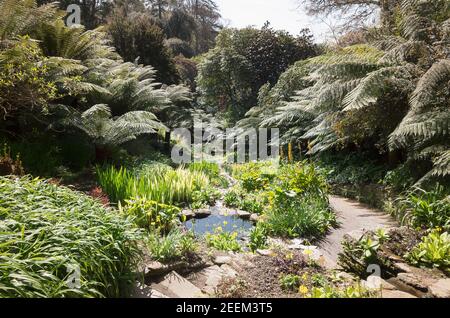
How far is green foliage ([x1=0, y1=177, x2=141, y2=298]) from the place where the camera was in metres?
1.80

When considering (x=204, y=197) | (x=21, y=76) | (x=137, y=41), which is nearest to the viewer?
(x=21, y=76)

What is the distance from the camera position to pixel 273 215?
12.3 ft

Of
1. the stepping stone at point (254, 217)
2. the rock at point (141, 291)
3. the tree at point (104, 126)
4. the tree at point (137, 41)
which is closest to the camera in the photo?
the rock at point (141, 291)

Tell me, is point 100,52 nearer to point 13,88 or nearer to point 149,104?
point 149,104

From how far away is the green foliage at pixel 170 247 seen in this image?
8.76 ft

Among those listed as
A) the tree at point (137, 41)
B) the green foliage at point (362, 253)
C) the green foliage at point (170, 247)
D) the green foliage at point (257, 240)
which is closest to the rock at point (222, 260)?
the green foliage at point (170, 247)

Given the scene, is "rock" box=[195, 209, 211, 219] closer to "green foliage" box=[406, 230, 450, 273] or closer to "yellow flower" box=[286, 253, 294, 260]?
"yellow flower" box=[286, 253, 294, 260]

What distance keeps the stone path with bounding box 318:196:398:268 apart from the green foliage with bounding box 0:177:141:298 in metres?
1.63

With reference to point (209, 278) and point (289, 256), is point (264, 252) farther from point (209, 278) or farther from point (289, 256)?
point (209, 278)

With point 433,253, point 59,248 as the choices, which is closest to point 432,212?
point 433,253

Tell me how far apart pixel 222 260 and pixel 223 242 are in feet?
1.02

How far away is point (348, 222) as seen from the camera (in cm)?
399

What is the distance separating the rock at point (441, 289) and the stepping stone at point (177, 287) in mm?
1458

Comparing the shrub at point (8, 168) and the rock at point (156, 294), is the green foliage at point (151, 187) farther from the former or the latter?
the rock at point (156, 294)
